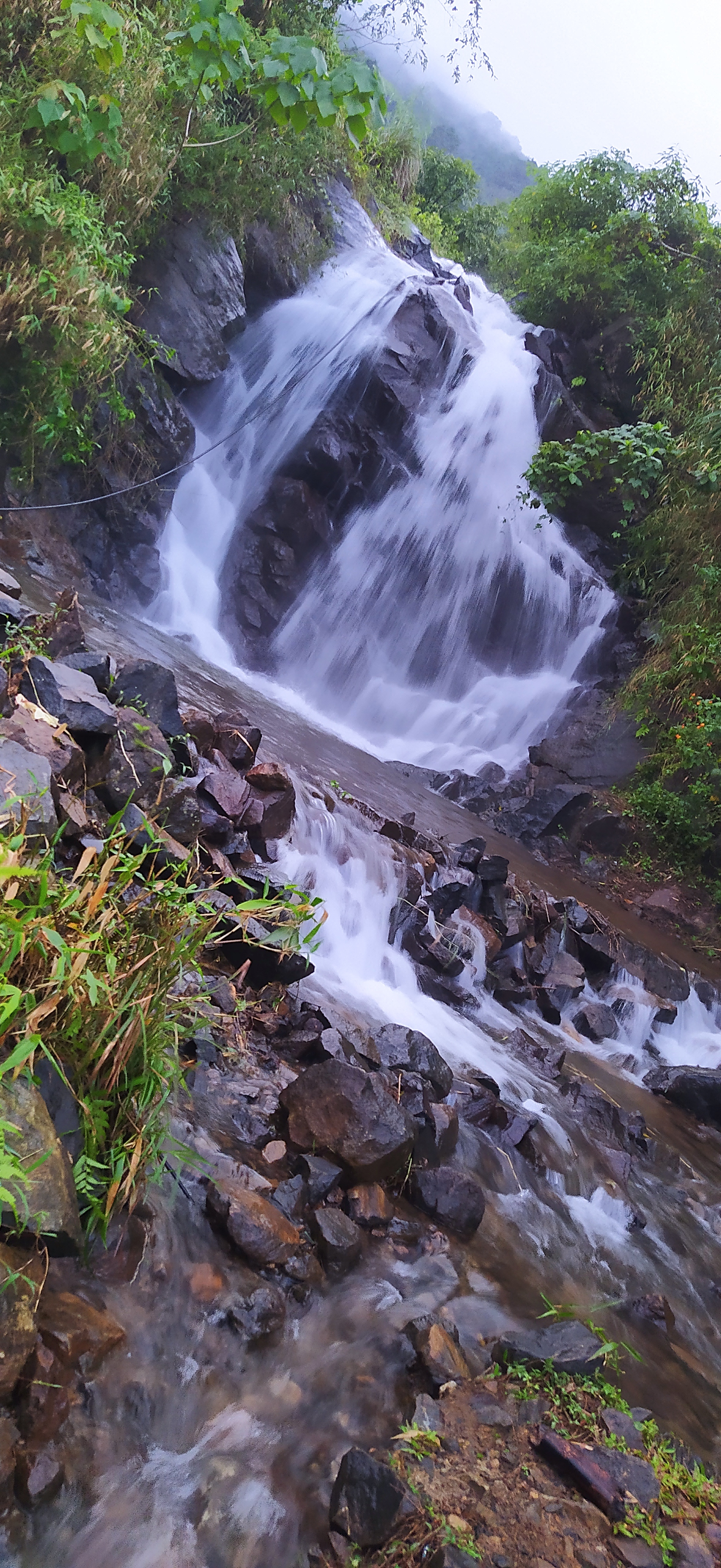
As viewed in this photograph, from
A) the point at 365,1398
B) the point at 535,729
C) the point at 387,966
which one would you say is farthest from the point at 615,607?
the point at 365,1398

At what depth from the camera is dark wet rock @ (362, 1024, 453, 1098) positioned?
365 cm

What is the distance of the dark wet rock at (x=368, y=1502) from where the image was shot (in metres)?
1.75

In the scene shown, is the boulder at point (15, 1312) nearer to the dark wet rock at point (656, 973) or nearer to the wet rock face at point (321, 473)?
the dark wet rock at point (656, 973)

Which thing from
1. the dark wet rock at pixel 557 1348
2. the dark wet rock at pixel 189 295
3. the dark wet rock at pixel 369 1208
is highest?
the dark wet rock at pixel 189 295

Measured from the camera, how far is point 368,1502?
5.85ft

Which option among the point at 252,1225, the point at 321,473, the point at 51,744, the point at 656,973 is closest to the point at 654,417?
the point at 321,473

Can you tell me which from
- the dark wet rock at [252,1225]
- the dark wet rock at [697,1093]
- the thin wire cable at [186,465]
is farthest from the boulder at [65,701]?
the thin wire cable at [186,465]

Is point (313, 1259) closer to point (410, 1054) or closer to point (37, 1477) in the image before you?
point (37, 1477)

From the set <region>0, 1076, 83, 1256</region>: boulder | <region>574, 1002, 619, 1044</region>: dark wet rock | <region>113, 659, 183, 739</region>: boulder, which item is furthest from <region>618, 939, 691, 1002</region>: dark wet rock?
<region>0, 1076, 83, 1256</region>: boulder

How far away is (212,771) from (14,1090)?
10.3 feet

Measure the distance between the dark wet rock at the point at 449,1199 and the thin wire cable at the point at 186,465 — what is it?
737cm

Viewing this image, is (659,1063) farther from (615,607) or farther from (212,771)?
(615,607)

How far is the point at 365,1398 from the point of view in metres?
2.20

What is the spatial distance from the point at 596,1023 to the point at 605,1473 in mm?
4541
